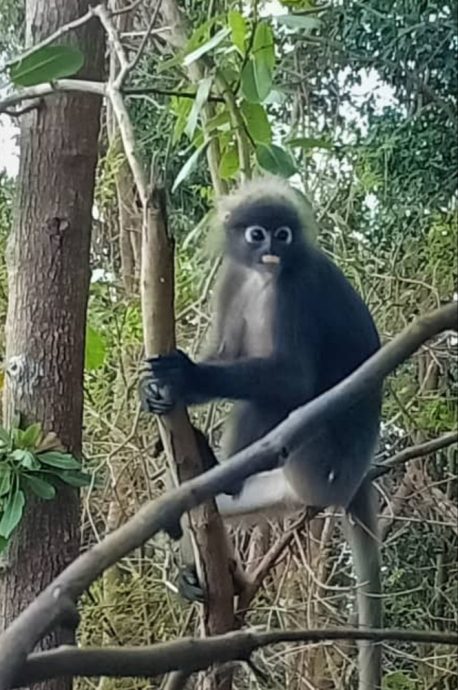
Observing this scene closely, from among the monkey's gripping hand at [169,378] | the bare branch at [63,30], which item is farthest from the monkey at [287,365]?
the bare branch at [63,30]

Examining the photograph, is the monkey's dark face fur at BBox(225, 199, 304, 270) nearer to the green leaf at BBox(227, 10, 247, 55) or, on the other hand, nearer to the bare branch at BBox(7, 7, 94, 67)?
the green leaf at BBox(227, 10, 247, 55)

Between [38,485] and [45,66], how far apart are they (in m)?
Answer: 0.37

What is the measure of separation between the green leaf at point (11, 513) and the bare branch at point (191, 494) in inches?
8.5

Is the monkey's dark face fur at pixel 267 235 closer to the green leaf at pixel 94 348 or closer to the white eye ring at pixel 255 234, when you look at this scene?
the white eye ring at pixel 255 234

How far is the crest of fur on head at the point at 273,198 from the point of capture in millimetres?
942

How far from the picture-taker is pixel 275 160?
0.97m

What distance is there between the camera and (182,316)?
973mm

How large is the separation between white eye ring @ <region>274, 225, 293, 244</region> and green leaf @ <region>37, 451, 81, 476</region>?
0.28m

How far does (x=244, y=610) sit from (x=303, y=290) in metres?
0.26

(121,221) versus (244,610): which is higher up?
(121,221)

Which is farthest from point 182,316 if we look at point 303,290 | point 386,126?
point 386,126

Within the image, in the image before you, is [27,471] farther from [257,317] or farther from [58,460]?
[257,317]

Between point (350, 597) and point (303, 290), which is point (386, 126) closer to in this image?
point (303, 290)

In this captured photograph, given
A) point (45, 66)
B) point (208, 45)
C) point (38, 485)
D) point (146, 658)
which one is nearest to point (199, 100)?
point (208, 45)
